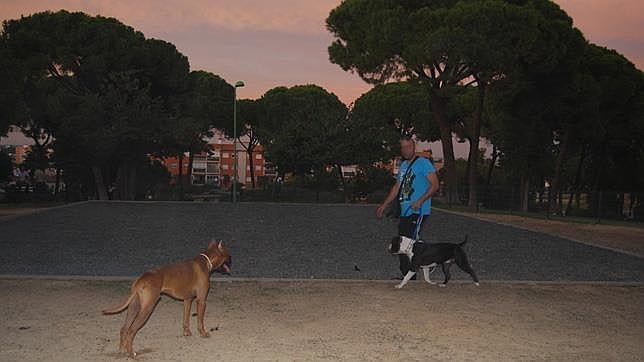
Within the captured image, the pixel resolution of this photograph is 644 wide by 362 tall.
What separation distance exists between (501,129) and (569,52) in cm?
620

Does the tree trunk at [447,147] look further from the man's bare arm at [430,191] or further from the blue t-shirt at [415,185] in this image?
the man's bare arm at [430,191]

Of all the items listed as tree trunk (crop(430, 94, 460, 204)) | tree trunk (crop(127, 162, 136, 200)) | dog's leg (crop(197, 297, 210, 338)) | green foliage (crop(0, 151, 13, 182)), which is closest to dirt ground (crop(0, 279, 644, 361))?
dog's leg (crop(197, 297, 210, 338))

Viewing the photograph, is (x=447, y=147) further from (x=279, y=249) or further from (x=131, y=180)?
(x=279, y=249)

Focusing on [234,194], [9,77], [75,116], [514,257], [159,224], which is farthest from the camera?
[234,194]

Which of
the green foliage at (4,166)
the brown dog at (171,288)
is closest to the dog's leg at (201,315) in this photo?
the brown dog at (171,288)

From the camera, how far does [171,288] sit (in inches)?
162

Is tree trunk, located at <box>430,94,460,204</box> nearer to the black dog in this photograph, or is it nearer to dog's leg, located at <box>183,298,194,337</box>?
the black dog

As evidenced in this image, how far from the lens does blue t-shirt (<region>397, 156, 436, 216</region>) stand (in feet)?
22.3

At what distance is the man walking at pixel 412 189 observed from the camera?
22.3ft

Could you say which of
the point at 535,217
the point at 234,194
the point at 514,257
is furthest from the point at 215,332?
the point at 234,194

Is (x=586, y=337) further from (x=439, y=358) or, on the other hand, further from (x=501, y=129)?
(x=501, y=129)

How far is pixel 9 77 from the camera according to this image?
1928 cm

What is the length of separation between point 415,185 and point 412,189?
0.06m

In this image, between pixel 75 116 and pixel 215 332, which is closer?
pixel 215 332
